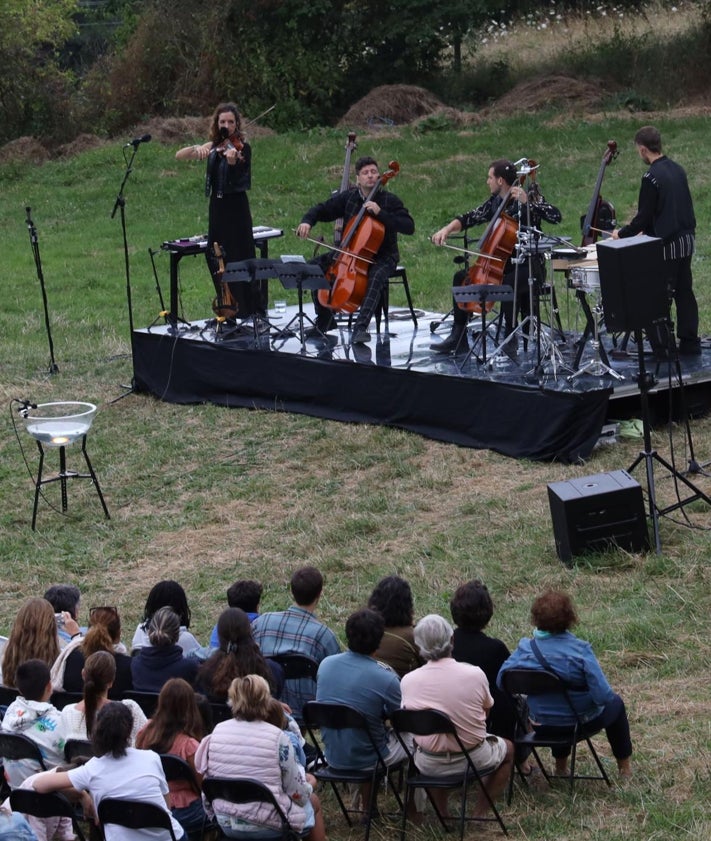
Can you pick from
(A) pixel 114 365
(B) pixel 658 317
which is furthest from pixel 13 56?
(B) pixel 658 317

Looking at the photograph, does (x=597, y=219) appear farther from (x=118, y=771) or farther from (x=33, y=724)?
(x=118, y=771)

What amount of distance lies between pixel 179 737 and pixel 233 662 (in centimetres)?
45

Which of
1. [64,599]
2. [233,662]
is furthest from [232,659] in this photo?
[64,599]

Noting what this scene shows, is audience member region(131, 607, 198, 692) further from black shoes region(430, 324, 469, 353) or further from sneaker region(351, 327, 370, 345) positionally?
sneaker region(351, 327, 370, 345)

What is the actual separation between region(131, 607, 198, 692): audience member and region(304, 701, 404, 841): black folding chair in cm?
62

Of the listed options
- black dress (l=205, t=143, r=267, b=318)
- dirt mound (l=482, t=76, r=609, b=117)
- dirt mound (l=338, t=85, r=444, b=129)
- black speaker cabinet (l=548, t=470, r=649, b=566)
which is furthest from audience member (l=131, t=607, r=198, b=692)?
dirt mound (l=338, t=85, r=444, b=129)

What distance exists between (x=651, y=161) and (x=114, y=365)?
19.2 ft

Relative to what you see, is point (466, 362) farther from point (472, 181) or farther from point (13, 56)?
point (13, 56)

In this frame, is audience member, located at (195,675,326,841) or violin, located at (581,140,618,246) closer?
audience member, located at (195,675,326,841)

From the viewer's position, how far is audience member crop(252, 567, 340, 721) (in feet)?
19.3

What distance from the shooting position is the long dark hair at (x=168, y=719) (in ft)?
16.5

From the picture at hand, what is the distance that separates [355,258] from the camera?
11062mm

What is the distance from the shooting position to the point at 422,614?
7.56 meters

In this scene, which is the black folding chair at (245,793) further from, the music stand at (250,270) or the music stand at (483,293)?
the music stand at (250,270)
